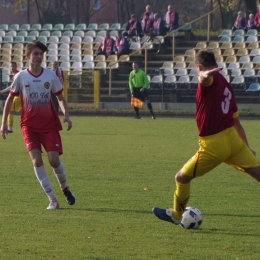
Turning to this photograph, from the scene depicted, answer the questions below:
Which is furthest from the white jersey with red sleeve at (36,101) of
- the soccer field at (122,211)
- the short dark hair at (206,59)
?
the short dark hair at (206,59)

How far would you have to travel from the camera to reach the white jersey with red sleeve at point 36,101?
28.6ft

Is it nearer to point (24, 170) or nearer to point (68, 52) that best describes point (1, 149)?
point (24, 170)

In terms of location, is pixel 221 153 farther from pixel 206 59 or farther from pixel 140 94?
pixel 140 94

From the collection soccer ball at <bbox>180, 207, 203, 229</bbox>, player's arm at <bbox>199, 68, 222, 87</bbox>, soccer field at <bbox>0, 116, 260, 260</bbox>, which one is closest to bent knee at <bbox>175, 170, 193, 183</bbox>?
soccer ball at <bbox>180, 207, 203, 229</bbox>

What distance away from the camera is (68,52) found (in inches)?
1470

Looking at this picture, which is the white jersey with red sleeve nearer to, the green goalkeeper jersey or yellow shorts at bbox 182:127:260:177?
yellow shorts at bbox 182:127:260:177

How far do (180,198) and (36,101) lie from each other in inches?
87.5

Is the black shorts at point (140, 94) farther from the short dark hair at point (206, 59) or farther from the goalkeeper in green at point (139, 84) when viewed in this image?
the short dark hair at point (206, 59)

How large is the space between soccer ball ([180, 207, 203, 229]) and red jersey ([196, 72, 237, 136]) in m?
0.83

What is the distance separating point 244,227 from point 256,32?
89.4 ft

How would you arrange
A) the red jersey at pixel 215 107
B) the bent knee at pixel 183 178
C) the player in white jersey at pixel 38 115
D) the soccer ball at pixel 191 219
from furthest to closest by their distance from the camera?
the player in white jersey at pixel 38 115 < the soccer ball at pixel 191 219 < the bent knee at pixel 183 178 < the red jersey at pixel 215 107

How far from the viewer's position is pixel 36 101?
8711 mm

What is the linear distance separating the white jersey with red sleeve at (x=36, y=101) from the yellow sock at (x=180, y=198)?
6.34 feet

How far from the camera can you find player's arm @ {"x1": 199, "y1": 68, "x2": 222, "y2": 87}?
6.75 metres
